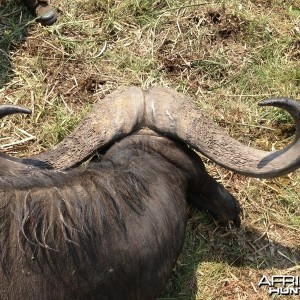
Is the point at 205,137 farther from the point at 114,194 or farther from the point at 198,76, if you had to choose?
the point at 198,76

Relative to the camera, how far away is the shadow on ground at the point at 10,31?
17.3 ft

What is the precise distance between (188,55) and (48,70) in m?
1.24

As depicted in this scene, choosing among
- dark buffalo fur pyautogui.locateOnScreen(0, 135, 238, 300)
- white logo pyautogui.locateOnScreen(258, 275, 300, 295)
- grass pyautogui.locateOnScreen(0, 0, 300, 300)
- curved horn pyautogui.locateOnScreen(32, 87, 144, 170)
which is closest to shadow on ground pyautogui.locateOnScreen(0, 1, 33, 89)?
grass pyautogui.locateOnScreen(0, 0, 300, 300)

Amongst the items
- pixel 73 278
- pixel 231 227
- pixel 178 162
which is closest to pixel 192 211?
pixel 231 227

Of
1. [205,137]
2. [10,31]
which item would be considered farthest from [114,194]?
[10,31]

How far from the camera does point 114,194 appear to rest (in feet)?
10.1

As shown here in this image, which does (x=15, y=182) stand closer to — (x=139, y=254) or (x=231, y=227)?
(x=139, y=254)

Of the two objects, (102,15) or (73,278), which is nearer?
(73,278)

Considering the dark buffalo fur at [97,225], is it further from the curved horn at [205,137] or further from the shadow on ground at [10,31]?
the shadow on ground at [10,31]

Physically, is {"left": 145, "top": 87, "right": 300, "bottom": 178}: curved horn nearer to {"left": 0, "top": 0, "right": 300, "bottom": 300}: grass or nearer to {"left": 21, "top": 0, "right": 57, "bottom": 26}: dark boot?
{"left": 0, "top": 0, "right": 300, "bottom": 300}: grass

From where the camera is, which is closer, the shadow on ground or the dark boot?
the shadow on ground

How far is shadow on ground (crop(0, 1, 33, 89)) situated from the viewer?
5270 millimetres

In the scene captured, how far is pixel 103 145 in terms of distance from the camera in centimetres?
346

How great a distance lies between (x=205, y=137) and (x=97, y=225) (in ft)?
2.89
